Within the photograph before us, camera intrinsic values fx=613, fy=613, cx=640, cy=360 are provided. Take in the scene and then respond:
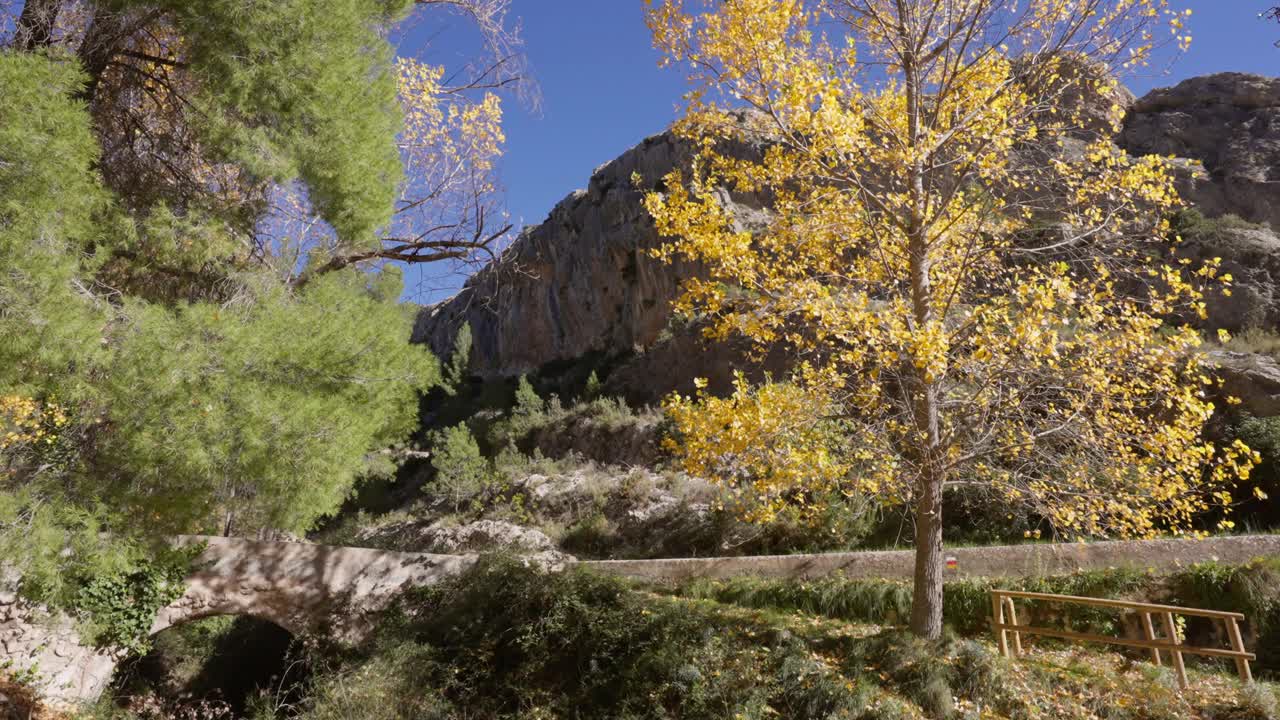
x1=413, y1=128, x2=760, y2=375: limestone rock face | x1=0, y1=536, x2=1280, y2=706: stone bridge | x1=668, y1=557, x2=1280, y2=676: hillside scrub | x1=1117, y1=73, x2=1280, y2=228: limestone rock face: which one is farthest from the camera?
x1=413, y1=128, x2=760, y2=375: limestone rock face

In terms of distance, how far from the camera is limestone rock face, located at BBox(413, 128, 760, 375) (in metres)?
34.7

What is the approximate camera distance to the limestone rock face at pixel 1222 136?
22797 millimetres

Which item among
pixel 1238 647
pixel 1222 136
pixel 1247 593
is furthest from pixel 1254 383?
pixel 1222 136

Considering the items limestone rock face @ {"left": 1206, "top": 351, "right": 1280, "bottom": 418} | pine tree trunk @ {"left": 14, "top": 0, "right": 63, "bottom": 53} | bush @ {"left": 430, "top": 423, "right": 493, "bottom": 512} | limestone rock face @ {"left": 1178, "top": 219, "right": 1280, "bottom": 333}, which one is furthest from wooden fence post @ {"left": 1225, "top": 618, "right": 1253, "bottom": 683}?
bush @ {"left": 430, "top": 423, "right": 493, "bottom": 512}

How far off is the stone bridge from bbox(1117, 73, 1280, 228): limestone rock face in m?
21.9

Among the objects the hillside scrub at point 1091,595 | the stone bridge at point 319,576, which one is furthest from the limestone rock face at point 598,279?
the hillside scrub at point 1091,595

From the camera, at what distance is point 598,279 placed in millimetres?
38625

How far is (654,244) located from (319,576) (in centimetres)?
2723

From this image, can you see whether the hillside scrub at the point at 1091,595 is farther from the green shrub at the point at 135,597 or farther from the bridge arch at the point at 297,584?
the green shrub at the point at 135,597

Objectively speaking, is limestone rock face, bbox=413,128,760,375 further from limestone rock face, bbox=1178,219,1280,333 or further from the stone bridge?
the stone bridge

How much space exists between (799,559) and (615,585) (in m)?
3.67

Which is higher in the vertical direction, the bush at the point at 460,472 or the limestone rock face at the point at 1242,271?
the limestone rock face at the point at 1242,271

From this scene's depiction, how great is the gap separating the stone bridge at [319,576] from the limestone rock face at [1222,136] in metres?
21.9

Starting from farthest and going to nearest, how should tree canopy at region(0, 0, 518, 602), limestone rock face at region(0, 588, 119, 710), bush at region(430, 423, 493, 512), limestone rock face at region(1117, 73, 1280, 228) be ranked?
limestone rock face at region(1117, 73, 1280, 228)
bush at region(430, 423, 493, 512)
limestone rock face at region(0, 588, 119, 710)
tree canopy at region(0, 0, 518, 602)
